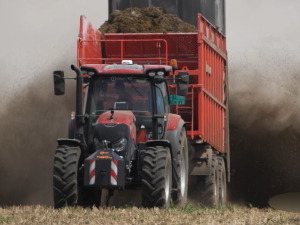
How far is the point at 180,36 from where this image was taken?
1772cm

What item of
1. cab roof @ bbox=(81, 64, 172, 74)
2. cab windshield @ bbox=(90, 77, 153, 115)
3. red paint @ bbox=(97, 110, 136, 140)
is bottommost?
red paint @ bbox=(97, 110, 136, 140)

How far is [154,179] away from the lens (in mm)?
14047

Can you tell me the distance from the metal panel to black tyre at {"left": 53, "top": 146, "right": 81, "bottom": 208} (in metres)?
7.54

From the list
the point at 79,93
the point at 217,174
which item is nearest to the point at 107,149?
the point at 79,93

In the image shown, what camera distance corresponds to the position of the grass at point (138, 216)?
12234 millimetres

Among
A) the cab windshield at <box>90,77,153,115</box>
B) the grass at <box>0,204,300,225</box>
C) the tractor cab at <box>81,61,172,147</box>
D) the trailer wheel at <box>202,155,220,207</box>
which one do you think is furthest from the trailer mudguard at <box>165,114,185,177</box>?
the trailer wheel at <box>202,155,220,207</box>

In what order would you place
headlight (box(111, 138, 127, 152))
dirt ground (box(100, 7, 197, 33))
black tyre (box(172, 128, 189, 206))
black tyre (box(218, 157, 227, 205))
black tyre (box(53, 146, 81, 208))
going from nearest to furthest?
black tyre (box(53, 146, 81, 208))
headlight (box(111, 138, 127, 152))
black tyre (box(172, 128, 189, 206))
dirt ground (box(100, 7, 197, 33))
black tyre (box(218, 157, 227, 205))

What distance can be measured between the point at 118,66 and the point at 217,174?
403cm

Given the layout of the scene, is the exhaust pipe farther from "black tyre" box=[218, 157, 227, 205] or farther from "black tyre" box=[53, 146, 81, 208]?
"black tyre" box=[218, 157, 227, 205]

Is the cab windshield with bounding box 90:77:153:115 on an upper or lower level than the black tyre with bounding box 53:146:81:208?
upper

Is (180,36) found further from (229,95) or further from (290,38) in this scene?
(290,38)

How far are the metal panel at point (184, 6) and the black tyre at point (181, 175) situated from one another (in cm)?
571

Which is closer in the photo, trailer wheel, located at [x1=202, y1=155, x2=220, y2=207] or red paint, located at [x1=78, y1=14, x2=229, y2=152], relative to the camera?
red paint, located at [x1=78, y1=14, x2=229, y2=152]

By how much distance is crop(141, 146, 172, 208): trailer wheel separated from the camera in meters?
14.1
